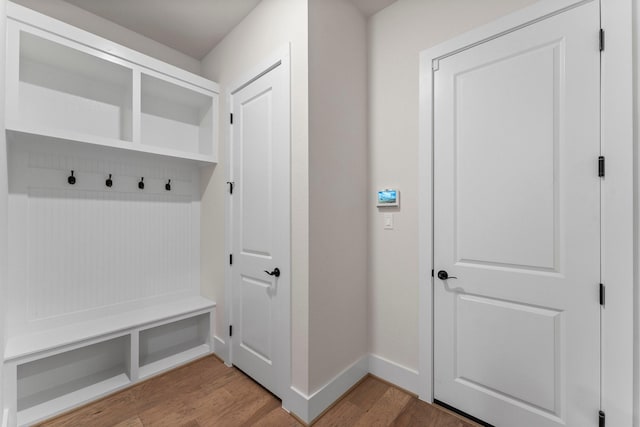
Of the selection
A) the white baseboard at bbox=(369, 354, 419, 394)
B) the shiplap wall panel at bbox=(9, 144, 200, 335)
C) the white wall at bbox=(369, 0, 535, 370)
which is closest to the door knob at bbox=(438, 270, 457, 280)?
the white wall at bbox=(369, 0, 535, 370)

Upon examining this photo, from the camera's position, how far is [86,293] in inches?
81.0

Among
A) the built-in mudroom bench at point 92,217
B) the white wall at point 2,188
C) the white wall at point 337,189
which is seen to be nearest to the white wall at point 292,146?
the white wall at point 337,189

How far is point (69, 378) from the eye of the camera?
6.43ft

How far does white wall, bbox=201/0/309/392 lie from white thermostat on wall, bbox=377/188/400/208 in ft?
2.15

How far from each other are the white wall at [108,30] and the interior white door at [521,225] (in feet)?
7.85

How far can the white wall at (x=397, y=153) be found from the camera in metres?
1.86

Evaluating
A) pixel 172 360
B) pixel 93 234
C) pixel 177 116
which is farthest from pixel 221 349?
pixel 177 116

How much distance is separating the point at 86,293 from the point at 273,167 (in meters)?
1.75

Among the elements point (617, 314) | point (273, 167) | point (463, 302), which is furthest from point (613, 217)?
point (273, 167)

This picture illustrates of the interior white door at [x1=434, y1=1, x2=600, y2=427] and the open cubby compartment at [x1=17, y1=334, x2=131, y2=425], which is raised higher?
the interior white door at [x1=434, y1=1, x2=600, y2=427]

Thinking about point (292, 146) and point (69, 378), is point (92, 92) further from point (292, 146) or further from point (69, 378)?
point (69, 378)

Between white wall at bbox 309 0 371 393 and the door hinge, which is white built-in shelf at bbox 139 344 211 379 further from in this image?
the door hinge

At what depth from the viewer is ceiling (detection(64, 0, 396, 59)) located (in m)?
2.04

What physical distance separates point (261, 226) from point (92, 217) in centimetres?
134
